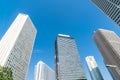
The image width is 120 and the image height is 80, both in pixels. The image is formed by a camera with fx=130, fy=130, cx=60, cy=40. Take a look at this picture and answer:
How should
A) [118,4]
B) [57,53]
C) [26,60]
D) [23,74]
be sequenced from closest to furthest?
[118,4], [23,74], [26,60], [57,53]

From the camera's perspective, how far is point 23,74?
10975 cm

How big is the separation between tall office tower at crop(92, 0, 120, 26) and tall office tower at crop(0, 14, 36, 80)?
71055mm

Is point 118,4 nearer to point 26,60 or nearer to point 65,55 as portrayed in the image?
point 26,60

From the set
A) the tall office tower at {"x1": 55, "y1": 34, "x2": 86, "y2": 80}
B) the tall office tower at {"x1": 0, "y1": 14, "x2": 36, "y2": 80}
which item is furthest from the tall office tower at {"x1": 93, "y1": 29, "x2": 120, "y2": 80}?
the tall office tower at {"x1": 0, "y1": 14, "x2": 36, "y2": 80}

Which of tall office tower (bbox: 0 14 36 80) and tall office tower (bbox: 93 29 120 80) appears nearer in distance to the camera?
tall office tower (bbox: 0 14 36 80)

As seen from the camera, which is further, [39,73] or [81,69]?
[39,73]

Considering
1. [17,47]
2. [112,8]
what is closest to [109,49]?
[112,8]

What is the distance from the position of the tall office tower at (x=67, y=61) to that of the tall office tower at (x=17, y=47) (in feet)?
129

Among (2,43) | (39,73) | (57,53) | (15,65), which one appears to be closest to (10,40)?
(2,43)

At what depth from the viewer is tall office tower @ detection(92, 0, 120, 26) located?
76719mm

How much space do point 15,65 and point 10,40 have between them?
815 inches

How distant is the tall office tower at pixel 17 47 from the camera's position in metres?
93.7

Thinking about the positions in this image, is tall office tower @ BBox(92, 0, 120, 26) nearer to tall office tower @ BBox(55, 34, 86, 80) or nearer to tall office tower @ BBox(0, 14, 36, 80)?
tall office tower @ BBox(0, 14, 36, 80)

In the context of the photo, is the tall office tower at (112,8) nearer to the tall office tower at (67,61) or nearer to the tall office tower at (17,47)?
the tall office tower at (17,47)
